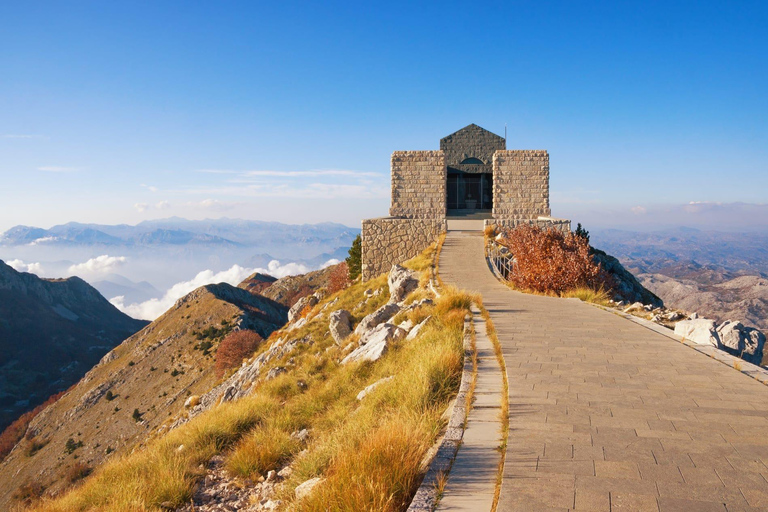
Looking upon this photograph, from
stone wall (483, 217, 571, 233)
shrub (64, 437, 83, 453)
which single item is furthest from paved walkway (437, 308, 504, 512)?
shrub (64, 437, 83, 453)

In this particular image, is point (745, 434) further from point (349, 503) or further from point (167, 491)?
point (167, 491)

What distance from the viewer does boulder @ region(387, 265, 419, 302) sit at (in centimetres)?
1365

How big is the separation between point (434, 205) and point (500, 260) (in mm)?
7118

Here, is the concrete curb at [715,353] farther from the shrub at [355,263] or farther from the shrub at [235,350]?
the shrub at [235,350]

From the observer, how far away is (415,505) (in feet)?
9.58

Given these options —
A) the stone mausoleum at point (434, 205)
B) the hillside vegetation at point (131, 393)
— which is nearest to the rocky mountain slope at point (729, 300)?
the stone mausoleum at point (434, 205)

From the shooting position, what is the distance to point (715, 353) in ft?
20.3

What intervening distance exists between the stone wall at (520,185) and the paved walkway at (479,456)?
719 inches

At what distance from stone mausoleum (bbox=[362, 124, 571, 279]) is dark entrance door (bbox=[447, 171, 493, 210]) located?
2.54 m

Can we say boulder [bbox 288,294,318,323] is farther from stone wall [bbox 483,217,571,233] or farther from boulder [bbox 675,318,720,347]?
boulder [bbox 675,318,720,347]

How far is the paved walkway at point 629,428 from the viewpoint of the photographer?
2838mm

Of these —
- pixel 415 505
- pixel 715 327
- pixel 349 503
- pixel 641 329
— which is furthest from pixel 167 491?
pixel 715 327

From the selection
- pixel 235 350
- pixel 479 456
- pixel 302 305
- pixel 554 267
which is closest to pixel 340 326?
pixel 554 267

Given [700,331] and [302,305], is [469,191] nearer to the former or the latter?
[302,305]
